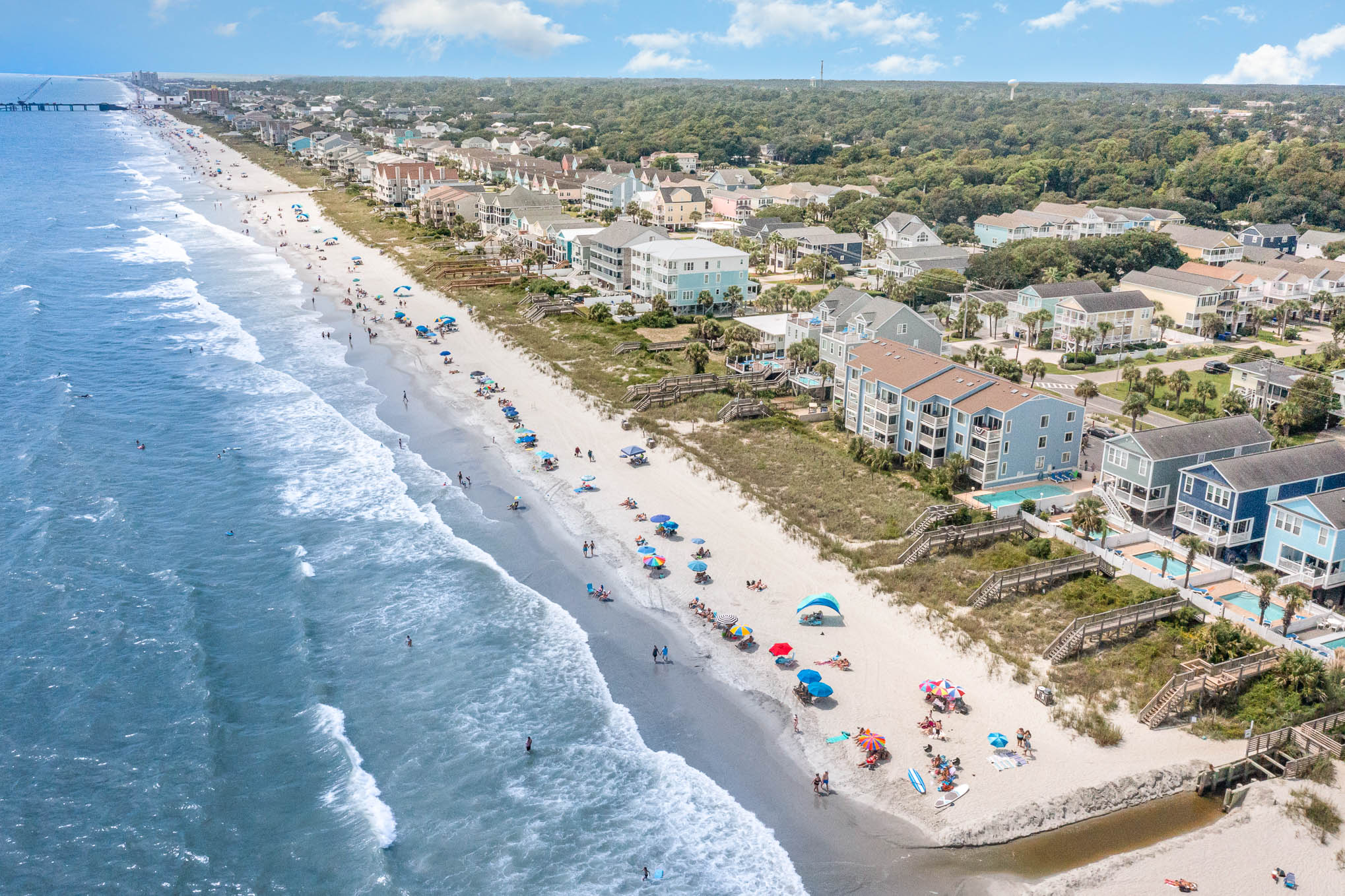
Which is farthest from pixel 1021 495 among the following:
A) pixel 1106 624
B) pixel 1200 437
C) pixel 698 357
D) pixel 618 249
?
pixel 618 249

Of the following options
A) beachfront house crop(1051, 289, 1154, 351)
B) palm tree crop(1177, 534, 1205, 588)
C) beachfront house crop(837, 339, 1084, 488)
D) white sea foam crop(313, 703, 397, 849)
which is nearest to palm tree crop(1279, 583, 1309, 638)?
palm tree crop(1177, 534, 1205, 588)

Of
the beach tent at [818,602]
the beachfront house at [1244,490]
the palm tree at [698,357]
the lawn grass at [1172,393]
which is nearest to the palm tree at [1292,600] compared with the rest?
the beachfront house at [1244,490]

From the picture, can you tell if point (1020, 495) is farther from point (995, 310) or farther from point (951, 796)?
point (995, 310)

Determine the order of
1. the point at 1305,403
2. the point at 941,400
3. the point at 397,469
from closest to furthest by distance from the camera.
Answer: the point at 941,400
the point at 397,469
the point at 1305,403

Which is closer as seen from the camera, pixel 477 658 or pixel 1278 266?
pixel 477 658

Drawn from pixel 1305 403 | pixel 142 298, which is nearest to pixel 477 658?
pixel 1305 403

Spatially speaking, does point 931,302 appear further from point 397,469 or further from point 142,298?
point 142,298
